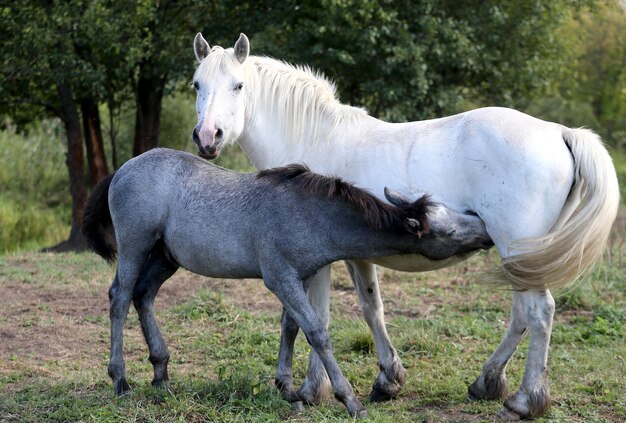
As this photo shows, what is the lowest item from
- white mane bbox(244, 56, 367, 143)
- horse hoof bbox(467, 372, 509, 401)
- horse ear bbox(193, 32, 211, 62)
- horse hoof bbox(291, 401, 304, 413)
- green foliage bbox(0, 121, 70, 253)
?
green foliage bbox(0, 121, 70, 253)

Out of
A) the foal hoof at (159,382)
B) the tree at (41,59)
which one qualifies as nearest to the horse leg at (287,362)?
the foal hoof at (159,382)

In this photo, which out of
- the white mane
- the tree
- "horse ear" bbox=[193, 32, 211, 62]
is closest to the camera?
the white mane

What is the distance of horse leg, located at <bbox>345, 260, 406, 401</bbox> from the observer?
5.24m

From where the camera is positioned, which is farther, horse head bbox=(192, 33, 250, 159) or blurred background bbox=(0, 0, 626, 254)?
blurred background bbox=(0, 0, 626, 254)

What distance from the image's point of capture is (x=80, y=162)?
12.0 metres

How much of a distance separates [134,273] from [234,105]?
3.98ft

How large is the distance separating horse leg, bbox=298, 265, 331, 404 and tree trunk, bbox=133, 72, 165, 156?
7546mm

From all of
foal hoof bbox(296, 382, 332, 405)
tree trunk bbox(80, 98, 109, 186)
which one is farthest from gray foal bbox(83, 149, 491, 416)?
tree trunk bbox(80, 98, 109, 186)

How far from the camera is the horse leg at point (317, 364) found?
5.08 meters

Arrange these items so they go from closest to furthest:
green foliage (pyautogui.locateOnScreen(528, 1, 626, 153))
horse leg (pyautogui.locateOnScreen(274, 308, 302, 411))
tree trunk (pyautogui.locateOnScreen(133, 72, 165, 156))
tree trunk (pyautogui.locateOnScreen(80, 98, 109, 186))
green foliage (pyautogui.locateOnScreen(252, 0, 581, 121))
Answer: horse leg (pyautogui.locateOnScreen(274, 308, 302, 411))
green foliage (pyautogui.locateOnScreen(252, 0, 581, 121))
tree trunk (pyautogui.locateOnScreen(80, 98, 109, 186))
tree trunk (pyautogui.locateOnScreen(133, 72, 165, 156))
green foliage (pyautogui.locateOnScreen(528, 1, 626, 153))

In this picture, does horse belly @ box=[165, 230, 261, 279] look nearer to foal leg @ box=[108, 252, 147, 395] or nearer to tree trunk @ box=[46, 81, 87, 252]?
foal leg @ box=[108, 252, 147, 395]

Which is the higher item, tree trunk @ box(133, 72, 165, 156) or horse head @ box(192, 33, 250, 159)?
horse head @ box(192, 33, 250, 159)

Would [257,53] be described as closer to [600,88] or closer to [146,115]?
[146,115]

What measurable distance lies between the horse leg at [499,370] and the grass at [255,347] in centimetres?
10
